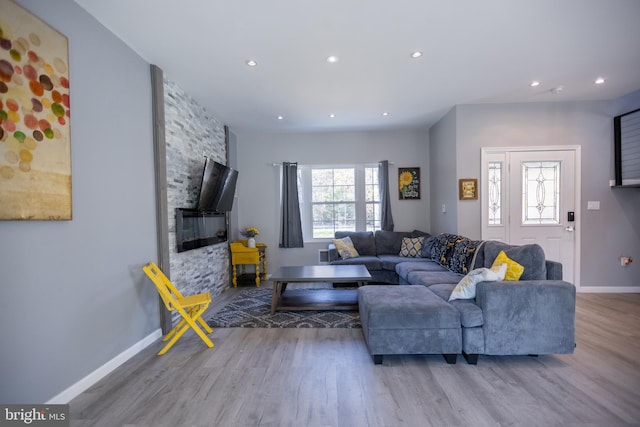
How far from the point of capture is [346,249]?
14.6 feet

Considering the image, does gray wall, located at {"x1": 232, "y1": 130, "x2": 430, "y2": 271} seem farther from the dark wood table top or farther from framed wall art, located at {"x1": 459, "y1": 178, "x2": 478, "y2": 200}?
the dark wood table top

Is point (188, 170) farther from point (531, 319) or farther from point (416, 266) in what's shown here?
point (531, 319)

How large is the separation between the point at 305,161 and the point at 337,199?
3.18 feet

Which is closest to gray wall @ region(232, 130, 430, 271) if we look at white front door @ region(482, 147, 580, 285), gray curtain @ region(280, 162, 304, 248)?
gray curtain @ region(280, 162, 304, 248)

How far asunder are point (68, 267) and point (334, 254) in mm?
3288

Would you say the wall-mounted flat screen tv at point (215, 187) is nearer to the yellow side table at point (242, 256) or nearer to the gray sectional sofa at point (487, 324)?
the yellow side table at point (242, 256)

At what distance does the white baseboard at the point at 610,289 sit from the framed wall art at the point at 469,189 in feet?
6.72

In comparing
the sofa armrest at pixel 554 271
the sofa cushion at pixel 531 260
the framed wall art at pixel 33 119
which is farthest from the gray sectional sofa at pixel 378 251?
the framed wall art at pixel 33 119

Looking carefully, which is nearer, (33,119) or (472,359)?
(33,119)

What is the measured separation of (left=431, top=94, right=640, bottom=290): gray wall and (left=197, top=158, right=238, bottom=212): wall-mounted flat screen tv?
11.3 ft

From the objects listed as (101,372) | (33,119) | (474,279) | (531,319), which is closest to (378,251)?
(474,279)

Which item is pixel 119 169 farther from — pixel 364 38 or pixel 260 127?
pixel 260 127

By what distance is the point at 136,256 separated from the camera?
2.40 metres

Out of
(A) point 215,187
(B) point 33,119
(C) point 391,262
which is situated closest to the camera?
(B) point 33,119
